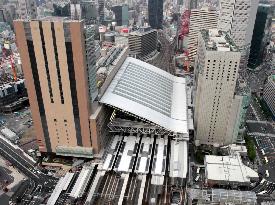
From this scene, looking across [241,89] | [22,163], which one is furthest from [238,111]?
[22,163]

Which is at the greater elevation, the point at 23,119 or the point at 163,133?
the point at 163,133

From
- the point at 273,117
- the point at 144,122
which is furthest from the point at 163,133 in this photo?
the point at 273,117

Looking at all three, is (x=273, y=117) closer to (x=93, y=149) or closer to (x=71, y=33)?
(x=93, y=149)

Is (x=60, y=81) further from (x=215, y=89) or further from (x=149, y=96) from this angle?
(x=215, y=89)

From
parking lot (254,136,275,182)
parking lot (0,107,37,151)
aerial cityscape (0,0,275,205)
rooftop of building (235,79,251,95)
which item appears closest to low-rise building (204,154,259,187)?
aerial cityscape (0,0,275,205)

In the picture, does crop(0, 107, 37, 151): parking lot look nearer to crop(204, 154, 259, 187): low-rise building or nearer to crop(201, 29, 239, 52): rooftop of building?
crop(204, 154, 259, 187): low-rise building

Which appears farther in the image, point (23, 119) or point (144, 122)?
point (23, 119)
